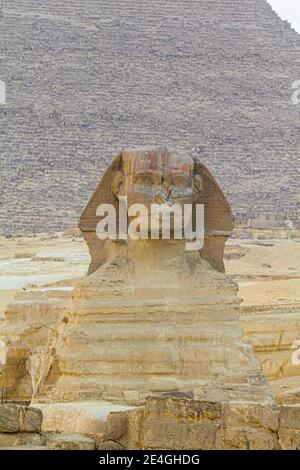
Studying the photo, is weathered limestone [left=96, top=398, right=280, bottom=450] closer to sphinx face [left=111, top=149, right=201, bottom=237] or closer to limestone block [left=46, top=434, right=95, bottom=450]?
limestone block [left=46, top=434, right=95, bottom=450]

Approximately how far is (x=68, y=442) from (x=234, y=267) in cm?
1906

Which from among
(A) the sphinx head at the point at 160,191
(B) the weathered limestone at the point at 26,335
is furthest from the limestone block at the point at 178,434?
(B) the weathered limestone at the point at 26,335

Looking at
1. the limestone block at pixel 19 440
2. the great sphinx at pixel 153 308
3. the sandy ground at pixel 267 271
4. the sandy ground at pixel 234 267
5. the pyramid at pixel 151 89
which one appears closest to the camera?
the limestone block at pixel 19 440

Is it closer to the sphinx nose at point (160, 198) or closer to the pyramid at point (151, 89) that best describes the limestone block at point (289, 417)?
the sphinx nose at point (160, 198)

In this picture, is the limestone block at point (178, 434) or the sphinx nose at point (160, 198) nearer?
the limestone block at point (178, 434)

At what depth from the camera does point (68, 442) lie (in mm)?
3488

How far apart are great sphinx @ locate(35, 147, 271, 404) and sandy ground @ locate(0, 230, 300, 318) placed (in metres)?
7.17

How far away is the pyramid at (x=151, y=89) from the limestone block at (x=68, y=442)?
67.5 m

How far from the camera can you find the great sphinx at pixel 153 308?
5.68m

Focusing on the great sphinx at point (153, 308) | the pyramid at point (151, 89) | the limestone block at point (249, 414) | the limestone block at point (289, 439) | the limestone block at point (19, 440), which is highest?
the pyramid at point (151, 89)

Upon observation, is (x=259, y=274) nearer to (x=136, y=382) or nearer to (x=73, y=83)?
(x=136, y=382)

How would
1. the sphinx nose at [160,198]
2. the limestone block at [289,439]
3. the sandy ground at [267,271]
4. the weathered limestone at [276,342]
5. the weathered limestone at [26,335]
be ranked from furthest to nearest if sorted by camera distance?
the sandy ground at [267,271] → the weathered limestone at [276,342] → the weathered limestone at [26,335] → the sphinx nose at [160,198] → the limestone block at [289,439]
